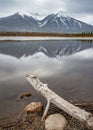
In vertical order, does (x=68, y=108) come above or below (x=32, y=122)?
above

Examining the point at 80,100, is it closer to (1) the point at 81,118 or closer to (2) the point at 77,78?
(1) the point at 81,118

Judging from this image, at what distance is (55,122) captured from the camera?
9.01 metres

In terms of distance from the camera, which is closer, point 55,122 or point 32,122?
point 55,122

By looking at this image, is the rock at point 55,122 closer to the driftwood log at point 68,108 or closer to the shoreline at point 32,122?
the shoreline at point 32,122

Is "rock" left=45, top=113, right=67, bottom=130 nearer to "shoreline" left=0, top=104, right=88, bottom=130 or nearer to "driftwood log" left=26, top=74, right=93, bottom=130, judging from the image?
"shoreline" left=0, top=104, right=88, bottom=130

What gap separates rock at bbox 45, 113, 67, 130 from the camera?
28.9 ft

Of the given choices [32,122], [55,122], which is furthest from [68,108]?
[32,122]

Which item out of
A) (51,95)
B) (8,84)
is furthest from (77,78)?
(51,95)

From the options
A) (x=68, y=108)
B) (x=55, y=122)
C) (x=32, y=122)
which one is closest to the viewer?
(x=55, y=122)

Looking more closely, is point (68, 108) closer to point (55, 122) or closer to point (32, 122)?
point (55, 122)

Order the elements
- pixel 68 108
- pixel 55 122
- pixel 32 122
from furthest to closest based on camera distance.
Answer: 1. pixel 32 122
2. pixel 68 108
3. pixel 55 122

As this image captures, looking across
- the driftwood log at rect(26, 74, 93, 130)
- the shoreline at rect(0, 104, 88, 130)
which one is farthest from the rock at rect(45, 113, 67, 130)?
the driftwood log at rect(26, 74, 93, 130)

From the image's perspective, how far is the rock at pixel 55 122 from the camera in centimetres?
880

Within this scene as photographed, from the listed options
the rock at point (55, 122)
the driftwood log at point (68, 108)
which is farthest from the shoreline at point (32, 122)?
the driftwood log at point (68, 108)
